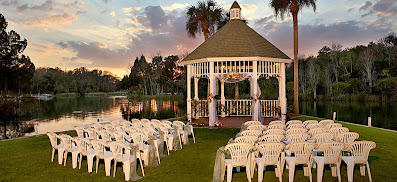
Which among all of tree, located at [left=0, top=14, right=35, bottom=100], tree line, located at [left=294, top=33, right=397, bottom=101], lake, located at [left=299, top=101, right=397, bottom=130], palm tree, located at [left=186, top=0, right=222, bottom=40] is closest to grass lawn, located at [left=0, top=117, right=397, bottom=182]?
lake, located at [left=299, top=101, right=397, bottom=130]

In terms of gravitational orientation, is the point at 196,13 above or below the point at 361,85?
above

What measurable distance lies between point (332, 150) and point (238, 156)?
2.06 m

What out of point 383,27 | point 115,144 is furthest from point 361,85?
point 115,144

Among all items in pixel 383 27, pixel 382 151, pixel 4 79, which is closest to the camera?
pixel 382 151

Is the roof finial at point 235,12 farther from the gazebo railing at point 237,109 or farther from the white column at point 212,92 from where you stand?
the gazebo railing at point 237,109

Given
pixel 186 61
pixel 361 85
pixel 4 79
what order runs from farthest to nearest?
pixel 361 85 < pixel 4 79 < pixel 186 61

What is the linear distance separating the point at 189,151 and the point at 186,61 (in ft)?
23.3

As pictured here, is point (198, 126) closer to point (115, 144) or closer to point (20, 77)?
point (115, 144)

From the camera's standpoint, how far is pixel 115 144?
6.24m

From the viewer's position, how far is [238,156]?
5.71 m

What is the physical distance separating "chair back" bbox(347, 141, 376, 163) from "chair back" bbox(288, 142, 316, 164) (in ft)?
2.72

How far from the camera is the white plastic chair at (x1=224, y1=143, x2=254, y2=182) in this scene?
563 cm

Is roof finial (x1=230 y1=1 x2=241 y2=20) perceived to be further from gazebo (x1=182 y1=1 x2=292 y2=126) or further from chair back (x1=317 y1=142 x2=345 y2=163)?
chair back (x1=317 y1=142 x2=345 y2=163)

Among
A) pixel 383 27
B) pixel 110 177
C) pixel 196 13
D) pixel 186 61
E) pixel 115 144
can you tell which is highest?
pixel 383 27
